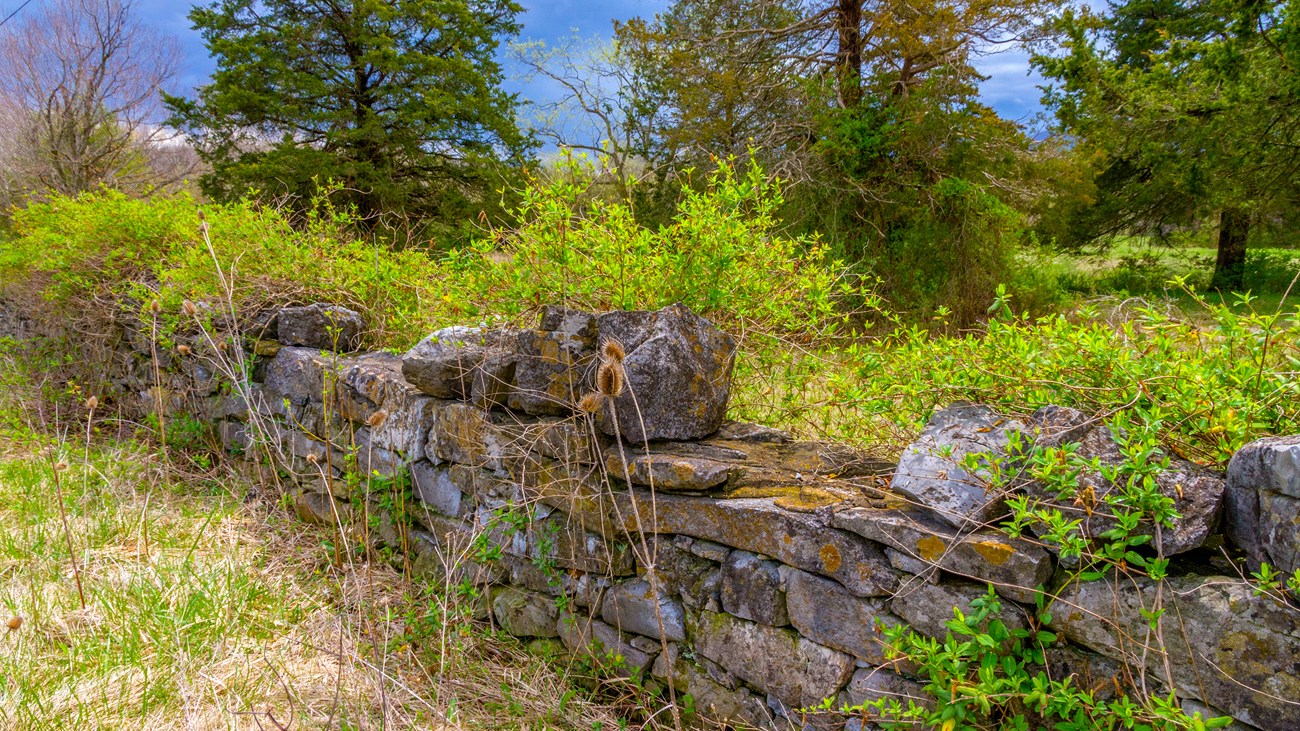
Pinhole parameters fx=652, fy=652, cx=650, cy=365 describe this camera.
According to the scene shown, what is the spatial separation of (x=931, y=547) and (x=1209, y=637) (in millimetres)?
557

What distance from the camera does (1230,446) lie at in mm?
1577

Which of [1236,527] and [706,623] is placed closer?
[1236,527]

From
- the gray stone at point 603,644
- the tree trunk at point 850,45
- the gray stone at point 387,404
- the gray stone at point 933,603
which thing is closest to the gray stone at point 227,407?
the gray stone at point 387,404

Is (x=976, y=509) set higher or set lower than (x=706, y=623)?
higher

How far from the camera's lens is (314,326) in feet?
13.3

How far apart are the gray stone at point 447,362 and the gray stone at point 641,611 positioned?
1066mm

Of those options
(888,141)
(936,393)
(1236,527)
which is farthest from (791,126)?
(1236,527)

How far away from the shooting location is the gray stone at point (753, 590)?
1.96 meters

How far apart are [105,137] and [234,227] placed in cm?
1467

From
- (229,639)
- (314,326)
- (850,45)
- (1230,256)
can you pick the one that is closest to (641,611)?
(229,639)

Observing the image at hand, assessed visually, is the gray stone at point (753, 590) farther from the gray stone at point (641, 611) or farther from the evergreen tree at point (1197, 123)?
the evergreen tree at point (1197, 123)

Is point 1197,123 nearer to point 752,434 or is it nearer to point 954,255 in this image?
point 954,255

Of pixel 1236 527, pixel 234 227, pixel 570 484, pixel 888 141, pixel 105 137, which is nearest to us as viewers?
pixel 1236 527

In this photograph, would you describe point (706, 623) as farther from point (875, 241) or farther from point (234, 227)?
point (875, 241)
